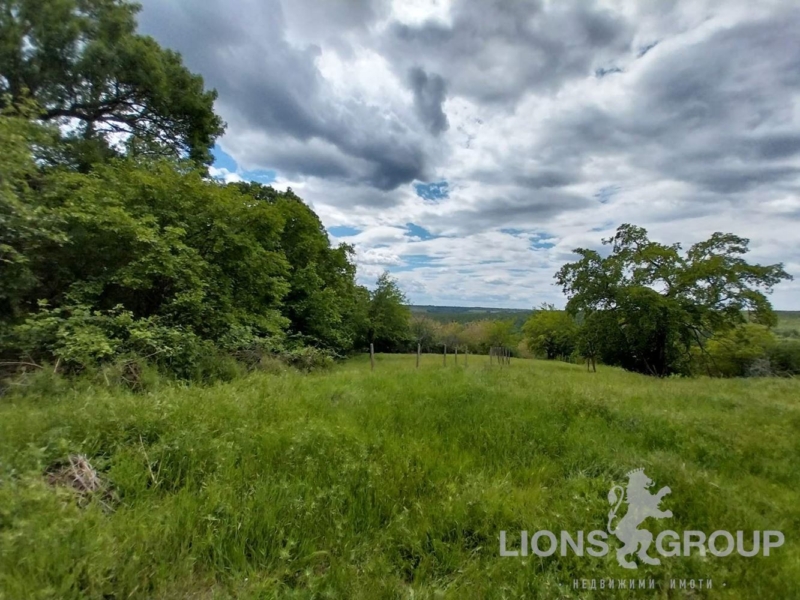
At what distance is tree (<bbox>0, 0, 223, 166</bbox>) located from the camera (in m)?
9.23

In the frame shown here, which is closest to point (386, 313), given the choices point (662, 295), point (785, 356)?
point (662, 295)

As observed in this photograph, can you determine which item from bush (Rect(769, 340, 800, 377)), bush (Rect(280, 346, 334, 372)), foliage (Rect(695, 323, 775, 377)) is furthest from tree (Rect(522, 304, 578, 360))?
bush (Rect(280, 346, 334, 372))

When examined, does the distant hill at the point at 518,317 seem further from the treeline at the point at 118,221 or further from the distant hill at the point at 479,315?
the treeline at the point at 118,221

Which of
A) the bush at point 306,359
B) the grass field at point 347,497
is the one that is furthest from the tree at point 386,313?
the grass field at point 347,497

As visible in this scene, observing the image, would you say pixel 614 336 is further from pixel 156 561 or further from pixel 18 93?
pixel 18 93

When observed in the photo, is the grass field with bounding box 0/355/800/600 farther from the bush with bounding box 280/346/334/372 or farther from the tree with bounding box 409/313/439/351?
the tree with bounding box 409/313/439/351

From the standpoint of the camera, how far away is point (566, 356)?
4991cm

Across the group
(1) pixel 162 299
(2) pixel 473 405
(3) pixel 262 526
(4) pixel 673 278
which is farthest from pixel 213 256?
(4) pixel 673 278

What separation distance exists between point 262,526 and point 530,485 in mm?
2351

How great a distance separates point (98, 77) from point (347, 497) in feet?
47.0

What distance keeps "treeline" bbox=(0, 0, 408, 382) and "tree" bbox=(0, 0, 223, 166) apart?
0.03 metres

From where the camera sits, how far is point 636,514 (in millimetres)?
2746

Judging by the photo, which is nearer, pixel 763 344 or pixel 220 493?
pixel 220 493

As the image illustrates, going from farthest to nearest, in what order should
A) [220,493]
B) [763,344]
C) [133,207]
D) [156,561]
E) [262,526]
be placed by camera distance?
[763,344]
[133,207]
[220,493]
[262,526]
[156,561]
